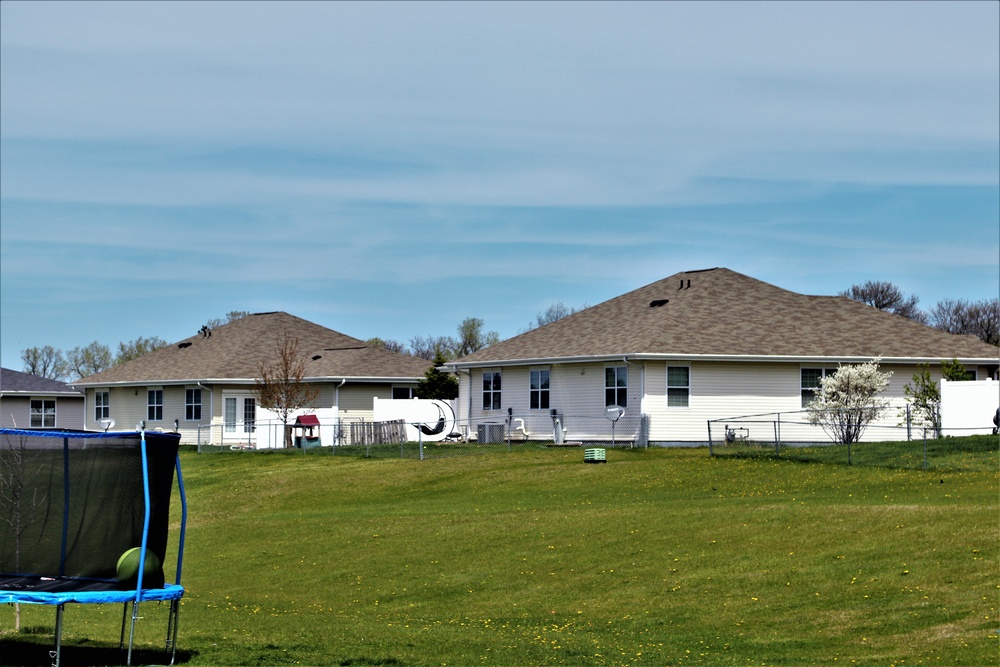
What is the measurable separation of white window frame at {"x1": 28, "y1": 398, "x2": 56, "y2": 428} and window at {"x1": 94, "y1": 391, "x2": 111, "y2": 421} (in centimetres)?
952

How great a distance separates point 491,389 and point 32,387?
32677 mm

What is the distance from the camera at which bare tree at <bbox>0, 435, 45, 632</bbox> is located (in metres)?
13.6

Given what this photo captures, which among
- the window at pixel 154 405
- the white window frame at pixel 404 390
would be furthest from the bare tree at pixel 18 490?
the window at pixel 154 405

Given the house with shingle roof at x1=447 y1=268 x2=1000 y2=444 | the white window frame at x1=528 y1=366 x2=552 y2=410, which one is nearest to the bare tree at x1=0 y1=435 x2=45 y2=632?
the house with shingle roof at x1=447 y1=268 x2=1000 y2=444

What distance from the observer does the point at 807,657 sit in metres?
13.9

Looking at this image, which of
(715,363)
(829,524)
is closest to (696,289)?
(715,363)

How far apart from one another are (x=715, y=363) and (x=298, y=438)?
54.2 ft

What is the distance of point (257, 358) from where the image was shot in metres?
54.1

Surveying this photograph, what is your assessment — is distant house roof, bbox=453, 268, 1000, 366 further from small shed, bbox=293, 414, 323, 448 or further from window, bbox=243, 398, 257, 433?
window, bbox=243, 398, 257, 433

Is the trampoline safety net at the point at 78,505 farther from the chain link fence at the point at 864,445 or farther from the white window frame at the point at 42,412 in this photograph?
the white window frame at the point at 42,412

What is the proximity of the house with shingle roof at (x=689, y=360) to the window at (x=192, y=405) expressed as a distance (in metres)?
12.3

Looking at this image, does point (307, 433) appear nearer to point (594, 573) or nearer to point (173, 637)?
point (594, 573)

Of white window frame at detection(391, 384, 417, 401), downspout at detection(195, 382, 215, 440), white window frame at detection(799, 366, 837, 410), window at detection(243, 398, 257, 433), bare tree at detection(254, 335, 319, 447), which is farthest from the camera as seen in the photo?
white window frame at detection(391, 384, 417, 401)

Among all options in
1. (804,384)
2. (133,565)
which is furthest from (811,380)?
(133,565)
